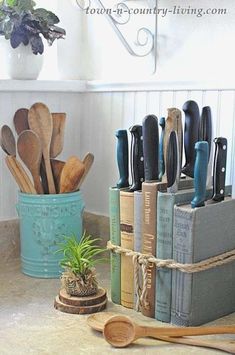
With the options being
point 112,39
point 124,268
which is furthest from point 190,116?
point 112,39

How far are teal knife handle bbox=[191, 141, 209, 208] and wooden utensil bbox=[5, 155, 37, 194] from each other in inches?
14.5

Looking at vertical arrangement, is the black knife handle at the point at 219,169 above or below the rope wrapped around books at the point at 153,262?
above

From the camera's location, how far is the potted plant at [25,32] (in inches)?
44.3

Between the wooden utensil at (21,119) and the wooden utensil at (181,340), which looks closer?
the wooden utensil at (181,340)

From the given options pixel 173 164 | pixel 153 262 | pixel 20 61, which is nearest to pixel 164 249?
pixel 153 262

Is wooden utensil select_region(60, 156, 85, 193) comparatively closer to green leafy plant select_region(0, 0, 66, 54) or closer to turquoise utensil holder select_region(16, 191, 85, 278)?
turquoise utensil holder select_region(16, 191, 85, 278)

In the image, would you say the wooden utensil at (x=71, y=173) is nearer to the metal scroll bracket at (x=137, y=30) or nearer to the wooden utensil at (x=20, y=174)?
the wooden utensil at (x=20, y=174)

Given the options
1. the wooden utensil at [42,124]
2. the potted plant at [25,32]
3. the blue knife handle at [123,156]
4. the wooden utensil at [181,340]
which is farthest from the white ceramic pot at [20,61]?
the wooden utensil at [181,340]

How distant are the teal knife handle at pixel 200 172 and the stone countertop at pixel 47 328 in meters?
0.20

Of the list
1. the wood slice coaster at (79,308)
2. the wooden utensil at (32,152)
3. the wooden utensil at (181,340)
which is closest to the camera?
the wooden utensil at (181,340)

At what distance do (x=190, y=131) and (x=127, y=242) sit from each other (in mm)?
209

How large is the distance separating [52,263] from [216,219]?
37 centimetres

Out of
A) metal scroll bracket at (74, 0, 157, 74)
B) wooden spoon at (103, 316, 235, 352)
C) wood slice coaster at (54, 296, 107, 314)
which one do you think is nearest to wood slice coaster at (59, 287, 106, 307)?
wood slice coaster at (54, 296, 107, 314)

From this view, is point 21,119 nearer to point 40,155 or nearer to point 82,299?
point 40,155
